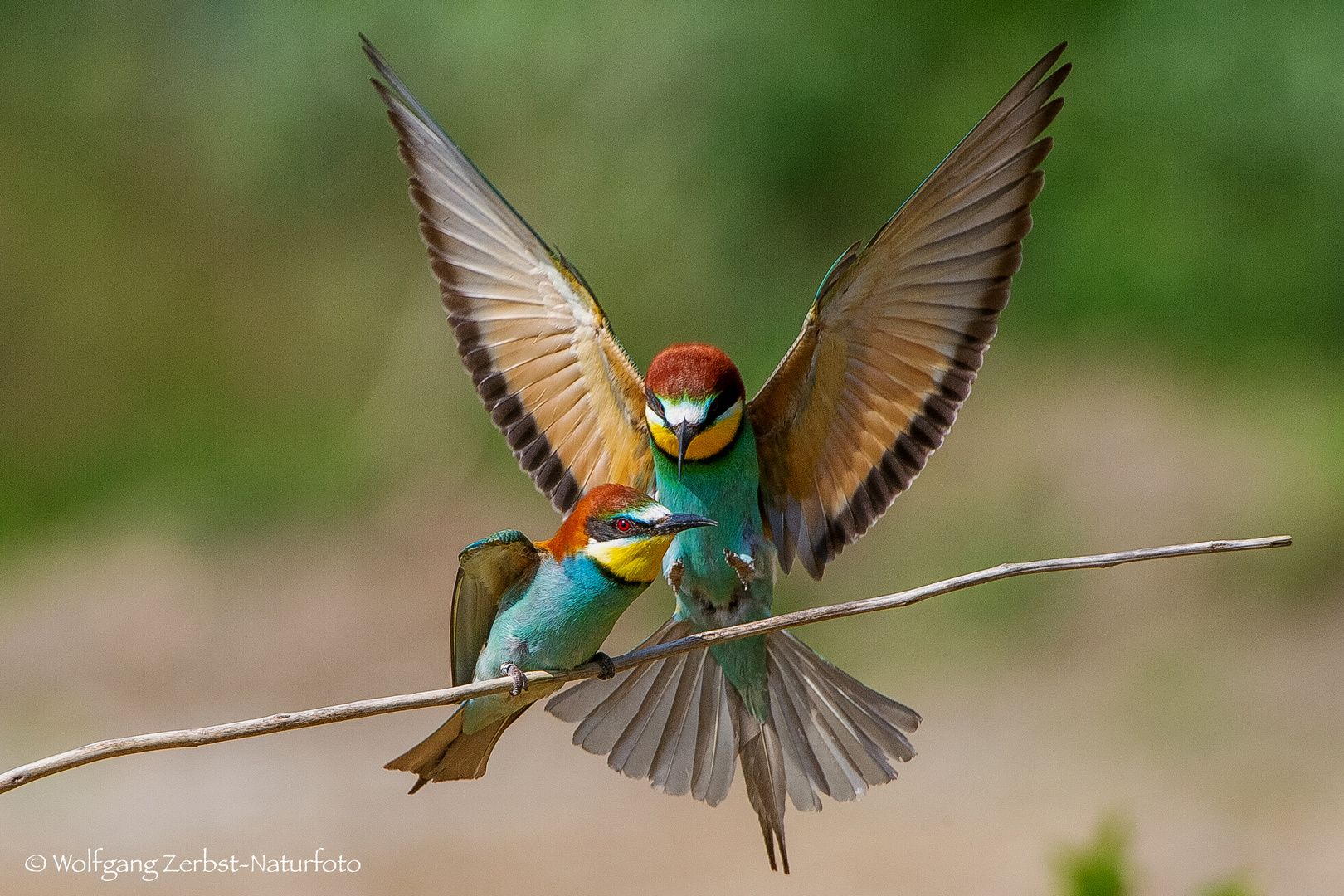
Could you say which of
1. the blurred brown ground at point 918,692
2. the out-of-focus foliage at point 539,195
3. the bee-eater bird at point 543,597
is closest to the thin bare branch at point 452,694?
the bee-eater bird at point 543,597

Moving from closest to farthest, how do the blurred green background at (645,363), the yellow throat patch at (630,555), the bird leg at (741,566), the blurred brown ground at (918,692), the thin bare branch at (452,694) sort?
the thin bare branch at (452,694) → the yellow throat patch at (630,555) → the bird leg at (741,566) → the blurred brown ground at (918,692) → the blurred green background at (645,363)

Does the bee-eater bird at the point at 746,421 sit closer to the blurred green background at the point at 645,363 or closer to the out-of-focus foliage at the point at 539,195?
the blurred green background at the point at 645,363

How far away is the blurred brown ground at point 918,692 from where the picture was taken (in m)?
3.61

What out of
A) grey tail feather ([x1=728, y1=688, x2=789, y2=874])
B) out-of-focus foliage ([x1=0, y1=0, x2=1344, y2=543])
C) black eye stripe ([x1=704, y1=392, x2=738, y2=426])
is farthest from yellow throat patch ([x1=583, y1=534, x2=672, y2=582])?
out-of-focus foliage ([x1=0, y1=0, x2=1344, y2=543])

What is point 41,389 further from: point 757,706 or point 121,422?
point 757,706

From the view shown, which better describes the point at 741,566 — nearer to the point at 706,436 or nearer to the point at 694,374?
the point at 706,436

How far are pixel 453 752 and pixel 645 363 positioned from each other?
264cm

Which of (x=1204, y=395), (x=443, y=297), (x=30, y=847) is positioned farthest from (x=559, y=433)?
(x=1204, y=395)

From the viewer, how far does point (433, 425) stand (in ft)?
15.6

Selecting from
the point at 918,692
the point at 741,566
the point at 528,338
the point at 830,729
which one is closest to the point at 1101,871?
the point at 830,729

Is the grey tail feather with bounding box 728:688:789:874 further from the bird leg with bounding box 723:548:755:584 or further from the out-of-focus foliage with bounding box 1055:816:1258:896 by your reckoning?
the out-of-focus foliage with bounding box 1055:816:1258:896

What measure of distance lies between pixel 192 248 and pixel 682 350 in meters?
3.73

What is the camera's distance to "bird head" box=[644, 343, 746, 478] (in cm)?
190

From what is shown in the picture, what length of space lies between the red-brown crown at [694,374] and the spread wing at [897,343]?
0.13 metres
